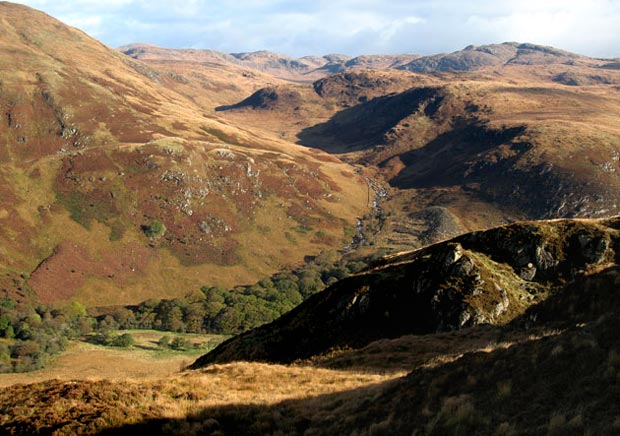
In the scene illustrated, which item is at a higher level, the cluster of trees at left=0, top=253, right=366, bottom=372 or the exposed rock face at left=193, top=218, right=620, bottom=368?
the exposed rock face at left=193, top=218, right=620, bottom=368

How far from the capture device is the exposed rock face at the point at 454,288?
4422 centimetres

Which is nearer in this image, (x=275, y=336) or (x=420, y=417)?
(x=420, y=417)

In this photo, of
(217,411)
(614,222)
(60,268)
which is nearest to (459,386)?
(217,411)

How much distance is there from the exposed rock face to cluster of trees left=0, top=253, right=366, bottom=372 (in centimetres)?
10713

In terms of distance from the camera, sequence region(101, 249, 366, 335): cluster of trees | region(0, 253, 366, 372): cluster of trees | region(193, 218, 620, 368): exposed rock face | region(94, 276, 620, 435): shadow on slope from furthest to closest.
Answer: region(101, 249, 366, 335): cluster of trees → region(0, 253, 366, 372): cluster of trees → region(193, 218, 620, 368): exposed rock face → region(94, 276, 620, 435): shadow on slope

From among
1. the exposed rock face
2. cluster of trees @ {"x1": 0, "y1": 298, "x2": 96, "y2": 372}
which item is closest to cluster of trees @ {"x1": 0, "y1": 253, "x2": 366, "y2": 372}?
cluster of trees @ {"x1": 0, "y1": 298, "x2": 96, "y2": 372}

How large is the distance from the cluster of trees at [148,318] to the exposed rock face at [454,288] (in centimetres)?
10713

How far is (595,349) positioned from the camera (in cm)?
1767

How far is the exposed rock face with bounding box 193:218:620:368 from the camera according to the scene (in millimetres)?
44219

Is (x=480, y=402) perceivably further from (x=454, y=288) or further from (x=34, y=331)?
(x=34, y=331)

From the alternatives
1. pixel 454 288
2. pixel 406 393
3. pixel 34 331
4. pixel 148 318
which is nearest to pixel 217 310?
pixel 148 318

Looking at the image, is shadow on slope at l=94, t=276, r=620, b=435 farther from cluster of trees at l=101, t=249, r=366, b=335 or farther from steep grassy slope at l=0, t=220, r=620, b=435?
cluster of trees at l=101, t=249, r=366, b=335

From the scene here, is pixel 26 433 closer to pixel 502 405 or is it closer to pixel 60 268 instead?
Result: pixel 502 405

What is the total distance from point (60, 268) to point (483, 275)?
188846 mm
